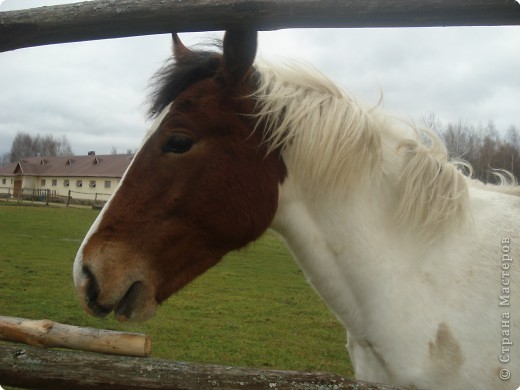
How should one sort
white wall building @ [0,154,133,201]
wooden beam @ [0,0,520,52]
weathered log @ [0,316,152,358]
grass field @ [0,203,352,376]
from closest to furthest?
wooden beam @ [0,0,520,52] → weathered log @ [0,316,152,358] → grass field @ [0,203,352,376] → white wall building @ [0,154,133,201]

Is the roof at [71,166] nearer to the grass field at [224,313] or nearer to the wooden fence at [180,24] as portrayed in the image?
the grass field at [224,313]

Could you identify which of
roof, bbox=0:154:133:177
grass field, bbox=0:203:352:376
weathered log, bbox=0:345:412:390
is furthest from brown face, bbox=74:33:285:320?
roof, bbox=0:154:133:177

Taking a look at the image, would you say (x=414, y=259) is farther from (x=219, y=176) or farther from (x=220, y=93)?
(x=220, y=93)

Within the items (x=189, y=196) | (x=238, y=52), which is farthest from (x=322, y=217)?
(x=238, y=52)

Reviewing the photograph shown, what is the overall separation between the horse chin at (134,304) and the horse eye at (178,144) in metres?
0.75

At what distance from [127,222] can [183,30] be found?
104 cm

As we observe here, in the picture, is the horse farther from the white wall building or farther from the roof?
the roof

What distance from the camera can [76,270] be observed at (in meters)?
2.36

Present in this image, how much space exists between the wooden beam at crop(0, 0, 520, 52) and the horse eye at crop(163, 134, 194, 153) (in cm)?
61

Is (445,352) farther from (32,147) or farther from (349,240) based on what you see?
(32,147)

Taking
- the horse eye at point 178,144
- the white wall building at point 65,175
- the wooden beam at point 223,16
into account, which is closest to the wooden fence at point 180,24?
the wooden beam at point 223,16

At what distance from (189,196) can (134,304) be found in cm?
65

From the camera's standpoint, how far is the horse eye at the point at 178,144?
2.53 m

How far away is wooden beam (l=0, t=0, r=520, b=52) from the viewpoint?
1919 millimetres
